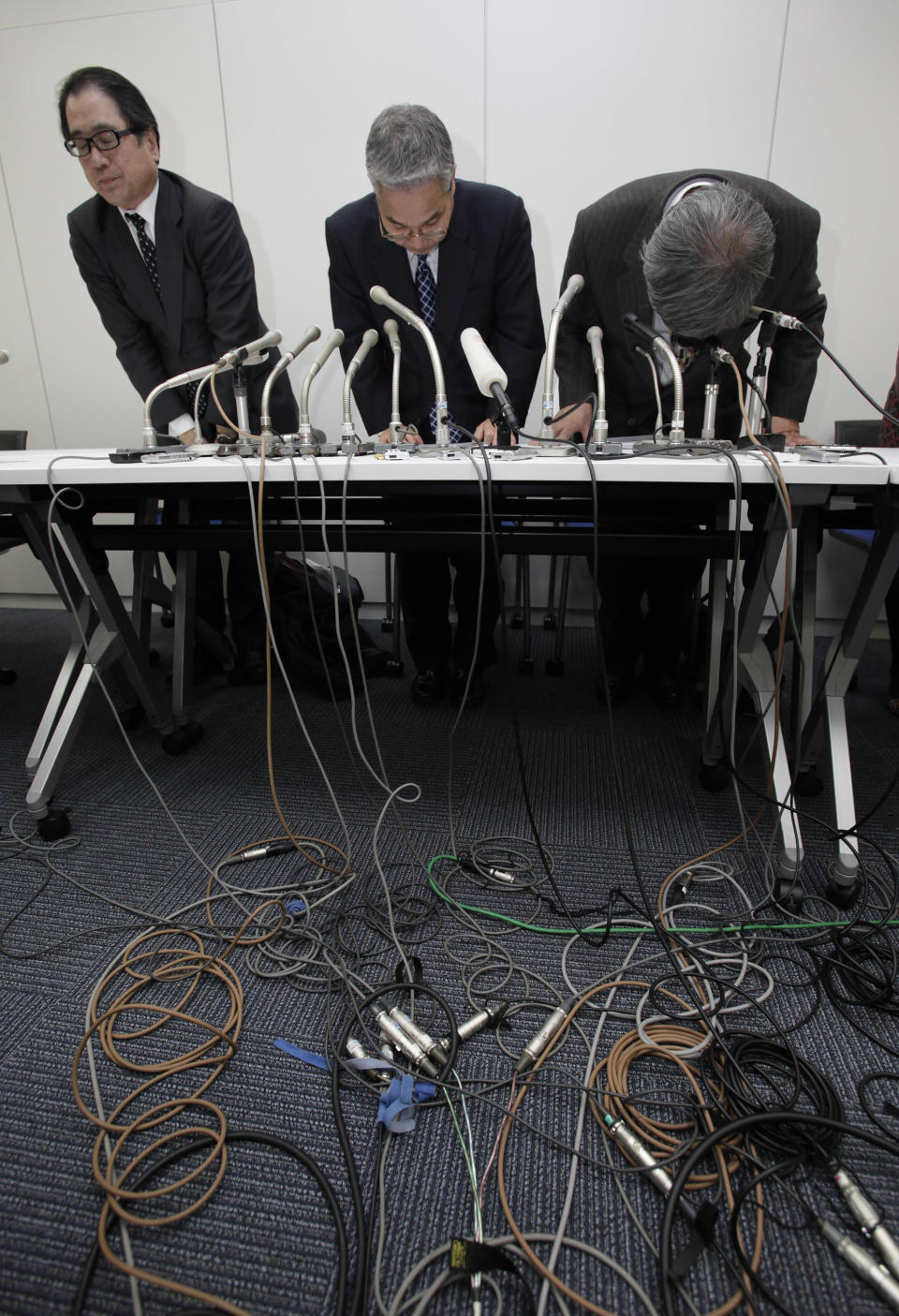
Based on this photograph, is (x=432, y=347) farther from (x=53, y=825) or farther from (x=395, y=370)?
(x=53, y=825)

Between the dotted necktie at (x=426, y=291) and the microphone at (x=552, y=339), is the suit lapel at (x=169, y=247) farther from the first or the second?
the microphone at (x=552, y=339)

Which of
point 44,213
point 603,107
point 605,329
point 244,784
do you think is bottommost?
point 244,784

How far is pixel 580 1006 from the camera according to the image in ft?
2.93

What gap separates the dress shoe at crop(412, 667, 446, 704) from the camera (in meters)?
1.87

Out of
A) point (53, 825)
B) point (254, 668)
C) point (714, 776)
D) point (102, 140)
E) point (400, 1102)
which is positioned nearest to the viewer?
point (400, 1102)

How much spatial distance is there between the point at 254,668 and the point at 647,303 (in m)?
1.50

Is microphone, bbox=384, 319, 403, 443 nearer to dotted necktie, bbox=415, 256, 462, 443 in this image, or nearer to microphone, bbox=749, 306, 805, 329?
dotted necktie, bbox=415, 256, 462, 443

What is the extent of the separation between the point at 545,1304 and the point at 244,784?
43.1 inches

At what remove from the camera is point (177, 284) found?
1.73 m

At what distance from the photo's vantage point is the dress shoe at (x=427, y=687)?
6.15 ft

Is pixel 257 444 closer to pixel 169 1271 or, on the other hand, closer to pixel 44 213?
pixel 169 1271

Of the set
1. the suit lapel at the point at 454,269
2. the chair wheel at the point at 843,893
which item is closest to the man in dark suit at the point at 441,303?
the suit lapel at the point at 454,269

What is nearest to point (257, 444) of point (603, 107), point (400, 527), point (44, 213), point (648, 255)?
point (400, 527)

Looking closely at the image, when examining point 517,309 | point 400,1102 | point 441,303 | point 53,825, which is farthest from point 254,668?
point 400,1102
